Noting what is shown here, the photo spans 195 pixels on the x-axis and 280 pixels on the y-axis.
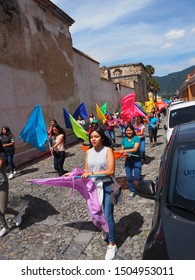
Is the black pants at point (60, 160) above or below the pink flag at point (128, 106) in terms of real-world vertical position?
below

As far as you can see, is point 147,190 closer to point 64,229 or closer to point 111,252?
point 111,252

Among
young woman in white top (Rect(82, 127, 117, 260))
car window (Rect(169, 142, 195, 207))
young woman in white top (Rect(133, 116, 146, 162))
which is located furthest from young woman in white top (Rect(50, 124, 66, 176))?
car window (Rect(169, 142, 195, 207))

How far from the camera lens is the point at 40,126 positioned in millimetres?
9430

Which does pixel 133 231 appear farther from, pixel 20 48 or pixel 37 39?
pixel 37 39

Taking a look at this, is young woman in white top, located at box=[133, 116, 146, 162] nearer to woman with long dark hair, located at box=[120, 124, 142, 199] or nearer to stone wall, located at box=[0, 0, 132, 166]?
woman with long dark hair, located at box=[120, 124, 142, 199]

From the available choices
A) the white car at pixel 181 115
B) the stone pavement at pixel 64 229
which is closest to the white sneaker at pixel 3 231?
the stone pavement at pixel 64 229

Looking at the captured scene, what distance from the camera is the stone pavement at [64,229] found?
4160mm

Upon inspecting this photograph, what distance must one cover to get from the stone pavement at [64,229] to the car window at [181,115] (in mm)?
2231

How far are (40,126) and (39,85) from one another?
18.3ft

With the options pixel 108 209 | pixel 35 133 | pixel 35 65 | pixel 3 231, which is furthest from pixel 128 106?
pixel 108 209

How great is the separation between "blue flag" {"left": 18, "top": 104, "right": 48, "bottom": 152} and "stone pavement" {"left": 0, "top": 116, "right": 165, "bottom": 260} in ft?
Answer: 7.32

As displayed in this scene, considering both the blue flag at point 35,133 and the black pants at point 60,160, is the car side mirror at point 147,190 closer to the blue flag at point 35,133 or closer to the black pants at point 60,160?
the black pants at point 60,160

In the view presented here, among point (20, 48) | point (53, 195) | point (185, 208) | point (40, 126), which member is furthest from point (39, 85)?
point (185, 208)

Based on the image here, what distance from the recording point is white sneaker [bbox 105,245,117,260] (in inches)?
151
